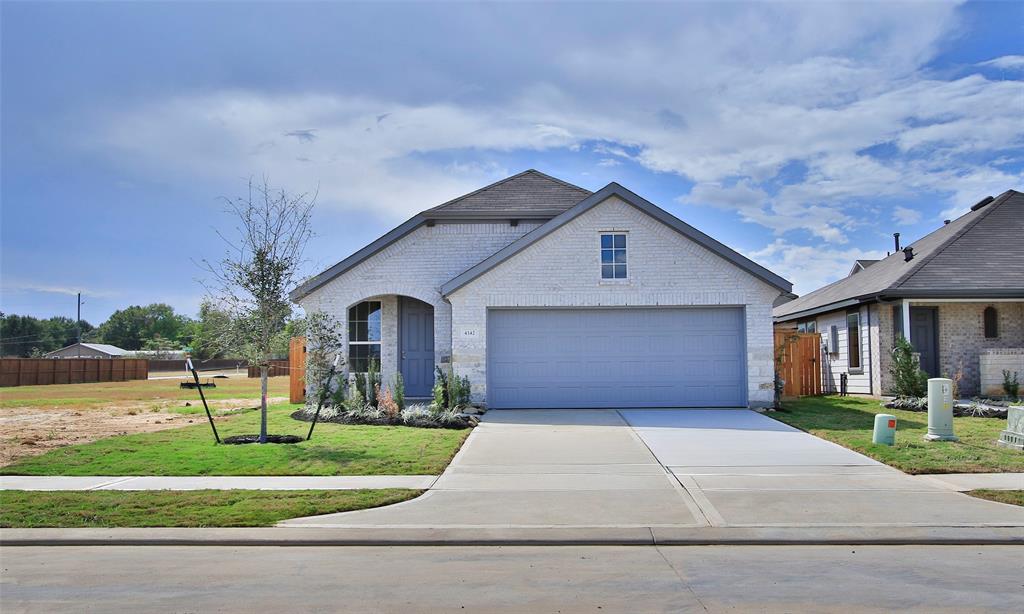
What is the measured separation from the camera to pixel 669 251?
1736 cm

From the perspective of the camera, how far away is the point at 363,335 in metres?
20.1

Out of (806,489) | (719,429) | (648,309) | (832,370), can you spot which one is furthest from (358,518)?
Answer: (832,370)

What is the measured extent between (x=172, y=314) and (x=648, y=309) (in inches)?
4509

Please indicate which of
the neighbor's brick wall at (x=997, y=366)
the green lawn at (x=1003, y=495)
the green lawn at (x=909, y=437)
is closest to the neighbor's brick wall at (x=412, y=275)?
the green lawn at (x=909, y=437)

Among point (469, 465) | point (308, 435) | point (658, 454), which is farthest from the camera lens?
point (308, 435)

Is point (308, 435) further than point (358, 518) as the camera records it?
Yes

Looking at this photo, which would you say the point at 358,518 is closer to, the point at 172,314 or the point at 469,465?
the point at 469,465

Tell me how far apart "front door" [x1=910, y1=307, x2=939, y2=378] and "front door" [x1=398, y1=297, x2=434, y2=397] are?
499 inches

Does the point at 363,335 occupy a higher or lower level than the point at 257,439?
higher

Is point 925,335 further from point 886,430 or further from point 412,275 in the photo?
point 412,275

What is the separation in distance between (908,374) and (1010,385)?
253 centimetres

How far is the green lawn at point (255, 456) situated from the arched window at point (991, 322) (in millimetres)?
14297

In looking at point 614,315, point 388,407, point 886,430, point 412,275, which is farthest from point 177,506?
point 412,275

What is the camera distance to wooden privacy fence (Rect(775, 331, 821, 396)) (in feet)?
67.7
